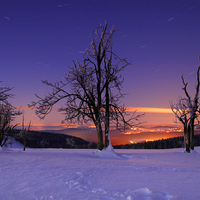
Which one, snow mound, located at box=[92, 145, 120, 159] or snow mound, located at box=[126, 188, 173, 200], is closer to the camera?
snow mound, located at box=[126, 188, 173, 200]

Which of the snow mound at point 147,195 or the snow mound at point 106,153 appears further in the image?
the snow mound at point 106,153

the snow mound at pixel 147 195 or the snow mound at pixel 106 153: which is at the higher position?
the snow mound at pixel 147 195

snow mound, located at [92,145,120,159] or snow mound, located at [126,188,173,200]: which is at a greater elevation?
snow mound, located at [126,188,173,200]

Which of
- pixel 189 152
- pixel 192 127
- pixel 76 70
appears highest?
pixel 76 70

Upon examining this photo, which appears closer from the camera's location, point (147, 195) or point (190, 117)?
point (147, 195)

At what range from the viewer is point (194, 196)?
3.92 m

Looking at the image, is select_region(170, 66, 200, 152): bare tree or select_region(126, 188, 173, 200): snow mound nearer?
select_region(126, 188, 173, 200): snow mound

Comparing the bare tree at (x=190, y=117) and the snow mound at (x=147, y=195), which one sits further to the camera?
the bare tree at (x=190, y=117)

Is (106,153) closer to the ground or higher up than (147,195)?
closer to the ground

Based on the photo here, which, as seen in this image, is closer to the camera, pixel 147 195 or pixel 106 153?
pixel 147 195

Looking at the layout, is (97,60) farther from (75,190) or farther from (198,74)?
(75,190)

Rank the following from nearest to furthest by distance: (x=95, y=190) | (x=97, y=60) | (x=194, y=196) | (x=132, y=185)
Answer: (x=194, y=196) → (x=95, y=190) → (x=132, y=185) → (x=97, y=60)

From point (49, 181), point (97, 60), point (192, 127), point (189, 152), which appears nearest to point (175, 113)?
point (192, 127)

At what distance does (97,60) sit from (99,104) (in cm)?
390
